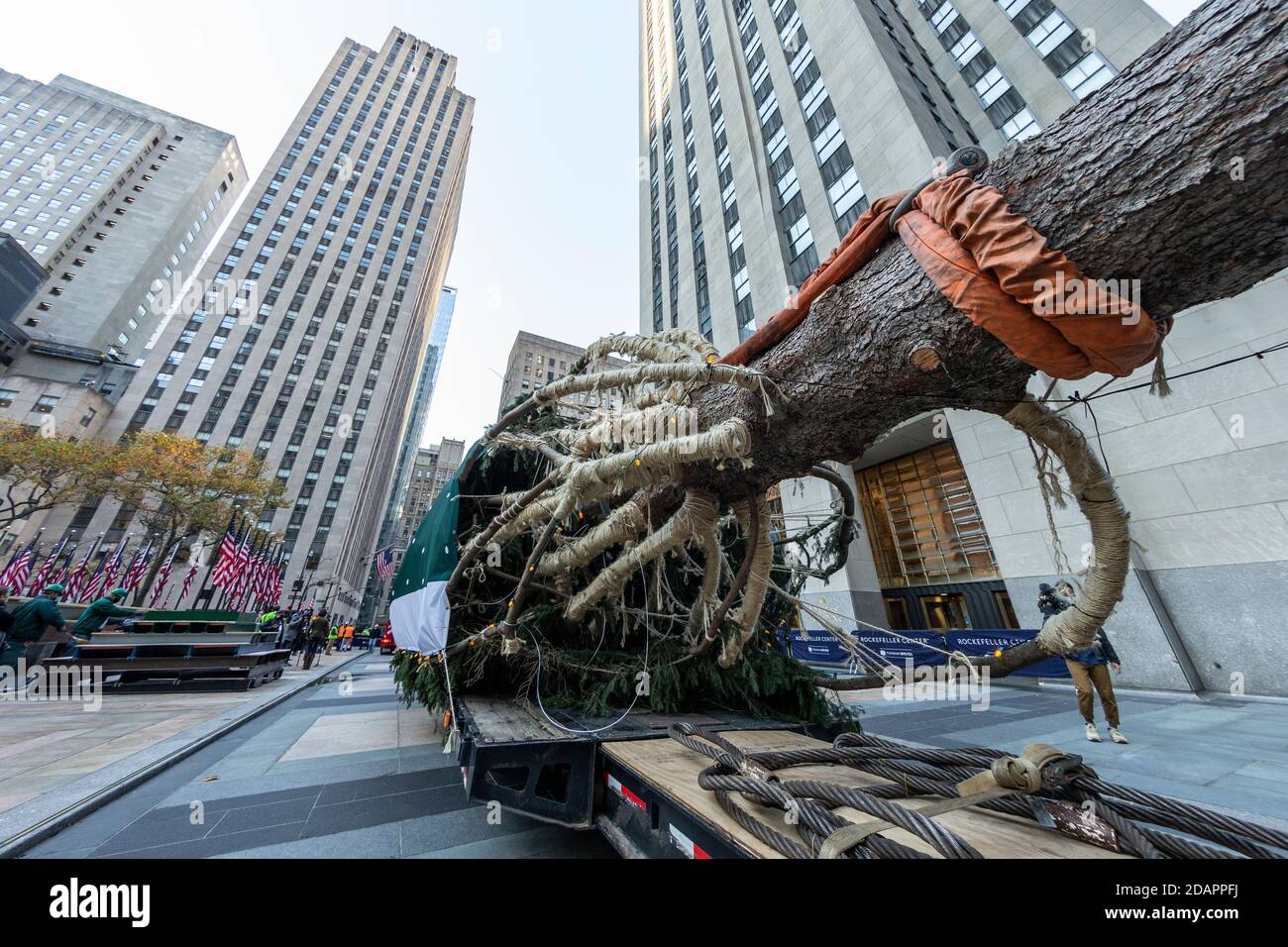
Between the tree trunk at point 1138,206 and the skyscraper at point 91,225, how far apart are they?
5450cm

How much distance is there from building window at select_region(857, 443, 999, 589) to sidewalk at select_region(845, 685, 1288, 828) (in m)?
5.09

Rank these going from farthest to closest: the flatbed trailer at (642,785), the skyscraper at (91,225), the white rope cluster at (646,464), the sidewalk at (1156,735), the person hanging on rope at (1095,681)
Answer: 1. the skyscraper at (91,225)
2. the person hanging on rope at (1095,681)
3. the sidewalk at (1156,735)
4. the white rope cluster at (646,464)
5. the flatbed trailer at (642,785)

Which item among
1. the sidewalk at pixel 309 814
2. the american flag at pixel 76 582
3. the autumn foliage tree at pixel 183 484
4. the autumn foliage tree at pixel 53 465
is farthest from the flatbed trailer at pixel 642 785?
the autumn foliage tree at pixel 53 465

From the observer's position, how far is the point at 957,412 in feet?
46.0

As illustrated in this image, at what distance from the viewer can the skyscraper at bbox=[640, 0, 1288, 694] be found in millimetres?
8641

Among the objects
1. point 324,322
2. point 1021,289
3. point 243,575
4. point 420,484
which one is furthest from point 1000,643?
point 420,484

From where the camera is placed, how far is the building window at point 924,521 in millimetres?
14188

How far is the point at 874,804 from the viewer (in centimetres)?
148

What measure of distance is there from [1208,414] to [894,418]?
11.7 metres

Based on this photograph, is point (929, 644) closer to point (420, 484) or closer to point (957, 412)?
point (957, 412)

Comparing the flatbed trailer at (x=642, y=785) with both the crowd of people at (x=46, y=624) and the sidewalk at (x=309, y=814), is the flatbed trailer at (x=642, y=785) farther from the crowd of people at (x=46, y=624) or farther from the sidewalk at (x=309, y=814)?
the crowd of people at (x=46, y=624)

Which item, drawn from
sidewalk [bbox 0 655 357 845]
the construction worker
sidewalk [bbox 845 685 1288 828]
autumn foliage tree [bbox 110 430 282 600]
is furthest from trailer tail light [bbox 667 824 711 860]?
autumn foliage tree [bbox 110 430 282 600]
